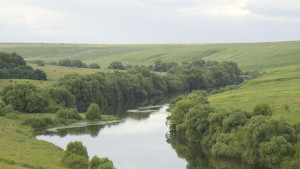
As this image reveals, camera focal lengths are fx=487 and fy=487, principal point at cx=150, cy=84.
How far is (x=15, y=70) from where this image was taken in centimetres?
13675

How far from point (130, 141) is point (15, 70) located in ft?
234

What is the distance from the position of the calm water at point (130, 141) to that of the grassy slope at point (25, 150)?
4.33 metres

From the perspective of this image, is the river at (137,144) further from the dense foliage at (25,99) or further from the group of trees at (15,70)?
the group of trees at (15,70)

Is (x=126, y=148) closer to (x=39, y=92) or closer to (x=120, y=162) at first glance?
(x=120, y=162)

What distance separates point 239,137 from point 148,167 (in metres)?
12.6

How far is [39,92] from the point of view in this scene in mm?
104062

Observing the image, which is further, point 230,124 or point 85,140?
point 85,140

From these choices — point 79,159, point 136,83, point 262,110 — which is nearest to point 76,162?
point 79,159

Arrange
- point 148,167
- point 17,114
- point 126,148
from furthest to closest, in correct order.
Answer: point 17,114 < point 126,148 < point 148,167

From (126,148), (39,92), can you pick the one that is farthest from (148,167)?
(39,92)

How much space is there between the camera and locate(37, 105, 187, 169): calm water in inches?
2466

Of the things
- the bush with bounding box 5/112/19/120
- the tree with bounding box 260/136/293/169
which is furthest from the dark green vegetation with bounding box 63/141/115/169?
the bush with bounding box 5/112/19/120

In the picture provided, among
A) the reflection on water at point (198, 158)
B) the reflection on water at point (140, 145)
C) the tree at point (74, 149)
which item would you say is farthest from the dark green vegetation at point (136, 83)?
the tree at point (74, 149)

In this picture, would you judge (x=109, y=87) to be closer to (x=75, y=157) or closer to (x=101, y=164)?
(x=75, y=157)
